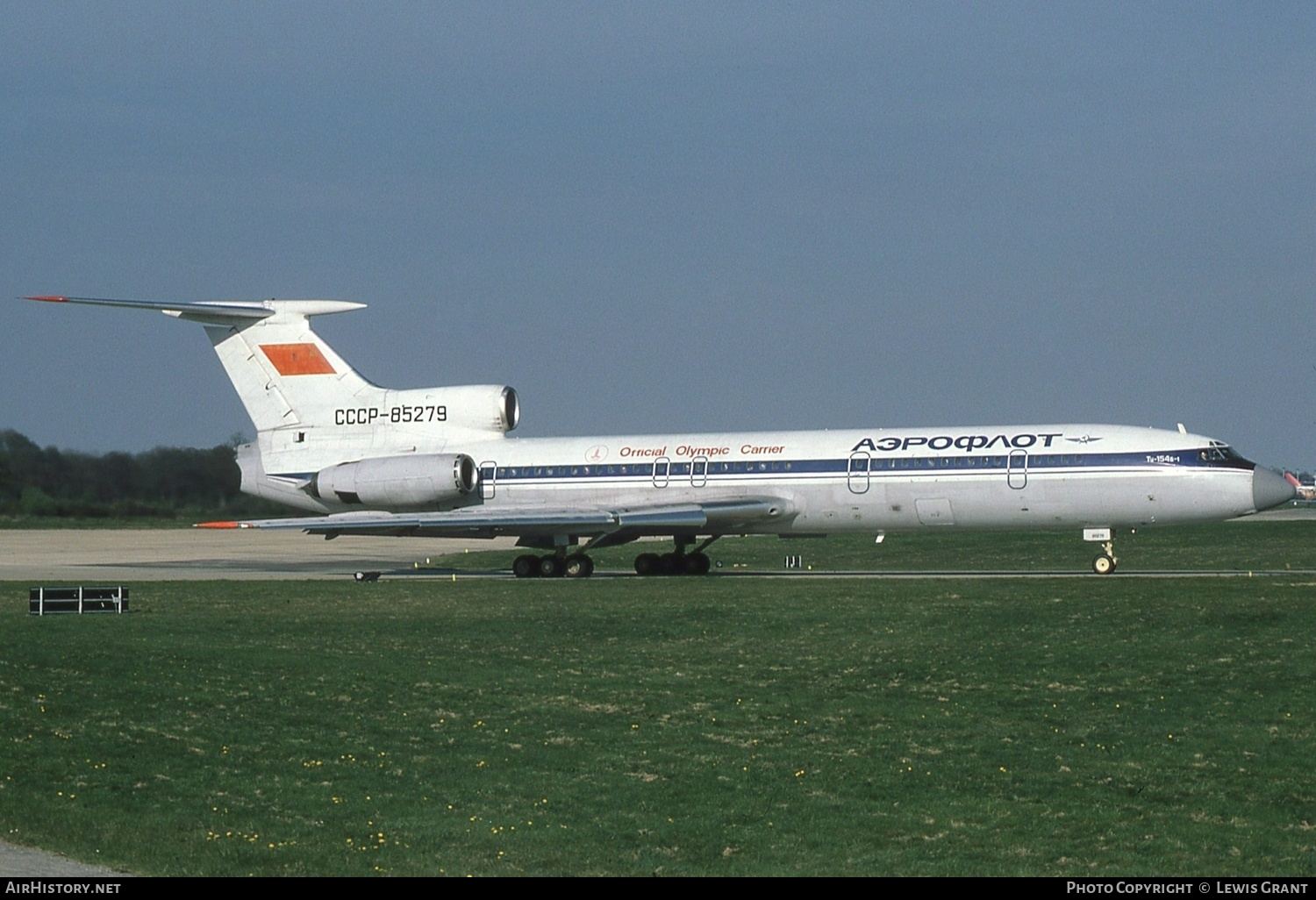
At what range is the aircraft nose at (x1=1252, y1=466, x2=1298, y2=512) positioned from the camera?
114 ft

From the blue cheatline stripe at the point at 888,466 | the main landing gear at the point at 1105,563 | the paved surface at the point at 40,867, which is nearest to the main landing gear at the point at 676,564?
the blue cheatline stripe at the point at 888,466

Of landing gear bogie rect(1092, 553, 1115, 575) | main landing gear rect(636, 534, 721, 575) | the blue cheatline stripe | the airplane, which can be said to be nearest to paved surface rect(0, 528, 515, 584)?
the airplane

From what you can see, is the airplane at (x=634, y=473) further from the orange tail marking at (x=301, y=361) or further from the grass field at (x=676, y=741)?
the grass field at (x=676, y=741)

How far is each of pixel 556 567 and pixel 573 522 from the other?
189 cm

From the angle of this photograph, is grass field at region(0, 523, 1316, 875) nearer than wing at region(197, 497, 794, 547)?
Yes

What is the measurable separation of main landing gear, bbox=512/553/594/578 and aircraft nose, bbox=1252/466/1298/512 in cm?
1550

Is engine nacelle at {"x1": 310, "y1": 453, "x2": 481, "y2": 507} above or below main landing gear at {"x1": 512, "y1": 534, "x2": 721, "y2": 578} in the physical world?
above

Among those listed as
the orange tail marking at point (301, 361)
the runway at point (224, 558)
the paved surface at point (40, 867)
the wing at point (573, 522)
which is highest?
the orange tail marking at point (301, 361)

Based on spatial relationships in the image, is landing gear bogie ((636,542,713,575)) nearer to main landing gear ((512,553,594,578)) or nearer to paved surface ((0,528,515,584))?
main landing gear ((512,553,594,578))

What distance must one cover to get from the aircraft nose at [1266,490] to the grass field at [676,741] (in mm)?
10998

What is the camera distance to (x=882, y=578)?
112ft

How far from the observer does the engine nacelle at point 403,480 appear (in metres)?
Answer: 39.2

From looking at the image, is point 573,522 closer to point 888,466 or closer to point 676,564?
point 676,564

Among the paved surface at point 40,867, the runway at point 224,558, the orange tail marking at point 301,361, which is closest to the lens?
the paved surface at point 40,867
